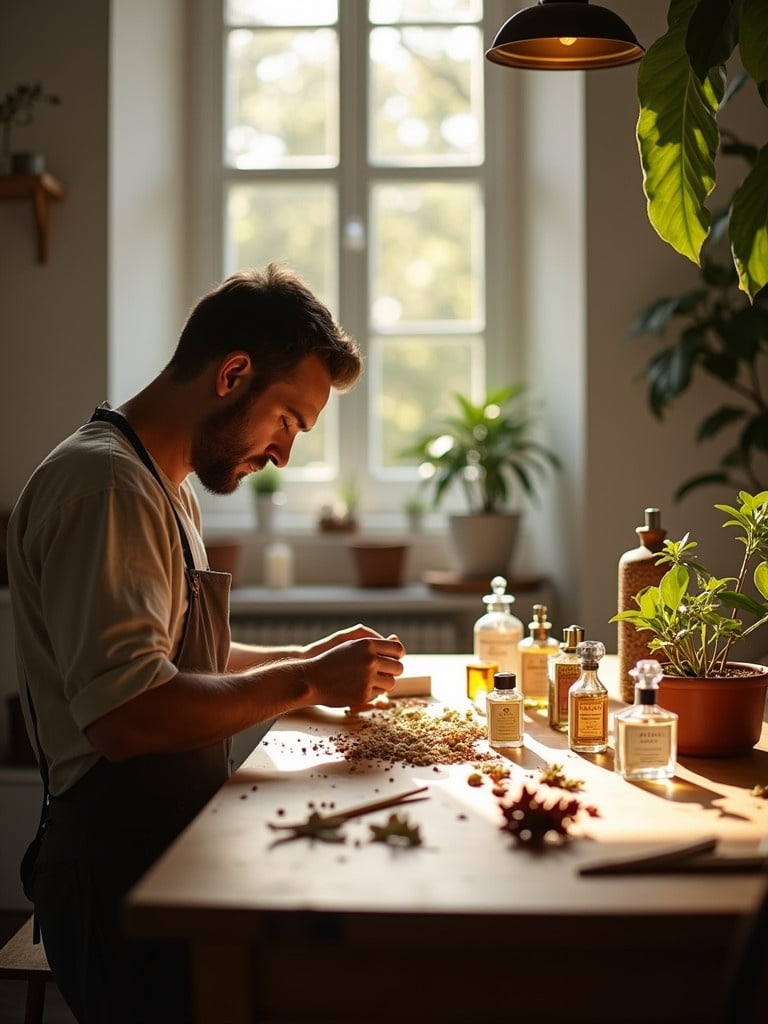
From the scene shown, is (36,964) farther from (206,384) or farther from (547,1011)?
(547,1011)

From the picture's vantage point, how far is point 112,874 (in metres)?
1.68

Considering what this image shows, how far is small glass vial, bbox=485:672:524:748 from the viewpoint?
6.09 ft

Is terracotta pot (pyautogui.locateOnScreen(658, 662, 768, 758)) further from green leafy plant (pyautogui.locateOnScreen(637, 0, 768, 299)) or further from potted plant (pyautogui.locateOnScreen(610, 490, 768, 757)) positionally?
green leafy plant (pyautogui.locateOnScreen(637, 0, 768, 299))

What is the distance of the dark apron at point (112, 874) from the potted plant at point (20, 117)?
81.5 inches

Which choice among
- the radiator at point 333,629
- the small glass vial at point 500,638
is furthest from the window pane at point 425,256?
the small glass vial at point 500,638

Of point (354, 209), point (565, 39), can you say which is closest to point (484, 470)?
point (354, 209)

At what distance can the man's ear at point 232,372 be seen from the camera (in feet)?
6.19

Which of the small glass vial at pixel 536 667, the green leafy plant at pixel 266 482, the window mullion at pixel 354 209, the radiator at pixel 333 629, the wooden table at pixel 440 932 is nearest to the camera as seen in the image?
the wooden table at pixel 440 932

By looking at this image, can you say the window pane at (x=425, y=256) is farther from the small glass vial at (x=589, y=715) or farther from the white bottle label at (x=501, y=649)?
the small glass vial at (x=589, y=715)

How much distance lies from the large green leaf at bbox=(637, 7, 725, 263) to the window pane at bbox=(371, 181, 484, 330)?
2.55 m

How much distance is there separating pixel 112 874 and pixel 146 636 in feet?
1.26

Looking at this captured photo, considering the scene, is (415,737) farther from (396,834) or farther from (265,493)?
(265,493)

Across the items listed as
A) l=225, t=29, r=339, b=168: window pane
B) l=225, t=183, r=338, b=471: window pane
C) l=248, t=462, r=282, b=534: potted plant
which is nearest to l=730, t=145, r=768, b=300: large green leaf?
l=248, t=462, r=282, b=534: potted plant

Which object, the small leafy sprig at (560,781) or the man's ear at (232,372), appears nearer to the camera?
the small leafy sprig at (560,781)
